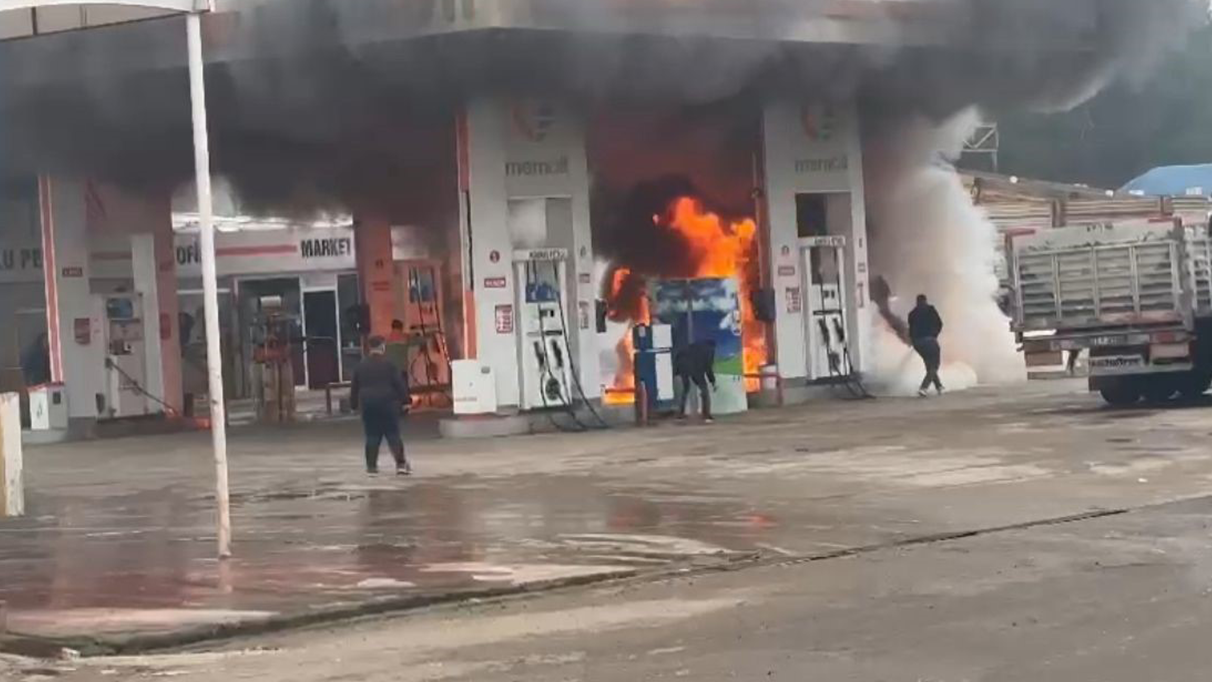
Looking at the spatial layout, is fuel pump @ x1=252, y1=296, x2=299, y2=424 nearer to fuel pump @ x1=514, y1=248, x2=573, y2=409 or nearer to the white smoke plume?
fuel pump @ x1=514, y1=248, x2=573, y2=409

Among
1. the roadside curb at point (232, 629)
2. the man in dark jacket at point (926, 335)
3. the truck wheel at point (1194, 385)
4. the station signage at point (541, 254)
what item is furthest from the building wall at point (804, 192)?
the roadside curb at point (232, 629)

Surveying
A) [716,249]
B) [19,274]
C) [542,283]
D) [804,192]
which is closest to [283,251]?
[19,274]

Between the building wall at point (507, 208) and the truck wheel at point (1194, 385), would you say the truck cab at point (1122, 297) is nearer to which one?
the truck wheel at point (1194, 385)

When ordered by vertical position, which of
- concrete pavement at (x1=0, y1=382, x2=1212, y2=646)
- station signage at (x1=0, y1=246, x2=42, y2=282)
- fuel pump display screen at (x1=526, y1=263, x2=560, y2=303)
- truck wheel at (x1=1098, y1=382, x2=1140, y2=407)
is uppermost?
station signage at (x1=0, y1=246, x2=42, y2=282)

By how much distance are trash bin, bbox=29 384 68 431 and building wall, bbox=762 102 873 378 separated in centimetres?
1063

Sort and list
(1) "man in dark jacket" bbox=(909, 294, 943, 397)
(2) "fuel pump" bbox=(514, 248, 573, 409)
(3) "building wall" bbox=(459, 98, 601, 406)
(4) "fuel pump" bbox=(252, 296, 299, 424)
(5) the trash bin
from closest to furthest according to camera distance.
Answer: (3) "building wall" bbox=(459, 98, 601, 406) < (2) "fuel pump" bbox=(514, 248, 573, 409) < (5) the trash bin < (1) "man in dark jacket" bbox=(909, 294, 943, 397) < (4) "fuel pump" bbox=(252, 296, 299, 424)

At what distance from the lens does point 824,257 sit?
2881 cm

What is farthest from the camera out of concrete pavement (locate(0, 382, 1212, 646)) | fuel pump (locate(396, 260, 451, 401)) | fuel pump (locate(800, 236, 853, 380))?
fuel pump (locate(396, 260, 451, 401))

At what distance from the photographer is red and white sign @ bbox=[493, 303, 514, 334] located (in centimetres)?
2477

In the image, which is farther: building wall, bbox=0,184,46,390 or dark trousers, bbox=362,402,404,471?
building wall, bbox=0,184,46,390

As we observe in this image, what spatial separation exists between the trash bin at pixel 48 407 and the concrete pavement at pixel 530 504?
3271 millimetres

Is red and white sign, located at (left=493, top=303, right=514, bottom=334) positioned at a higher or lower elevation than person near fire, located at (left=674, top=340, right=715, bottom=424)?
higher

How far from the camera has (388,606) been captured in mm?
10492

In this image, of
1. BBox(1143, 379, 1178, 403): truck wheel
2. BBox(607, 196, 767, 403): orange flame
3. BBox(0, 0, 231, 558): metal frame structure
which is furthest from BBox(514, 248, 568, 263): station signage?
BBox(0, 0, 231, 558): metal frame structure
